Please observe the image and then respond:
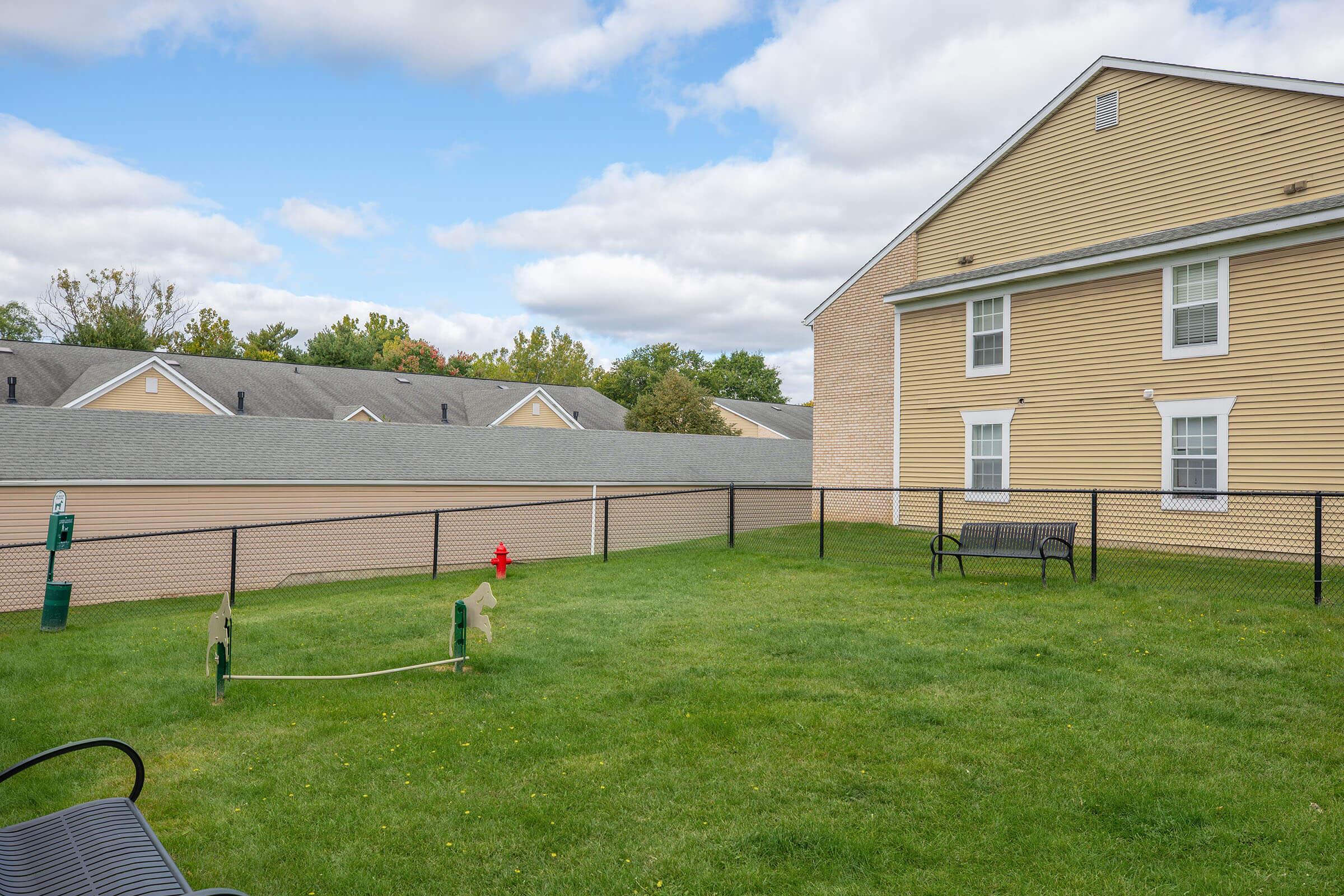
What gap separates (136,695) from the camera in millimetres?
6816

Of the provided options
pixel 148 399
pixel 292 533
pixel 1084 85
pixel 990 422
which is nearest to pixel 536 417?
pixel 148 399

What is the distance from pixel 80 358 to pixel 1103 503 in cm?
3722

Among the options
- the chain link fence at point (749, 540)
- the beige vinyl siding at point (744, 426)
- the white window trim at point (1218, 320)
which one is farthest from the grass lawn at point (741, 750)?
the beige vinyl siding at point (744, 426)

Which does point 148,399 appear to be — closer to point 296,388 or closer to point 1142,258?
point 296,388

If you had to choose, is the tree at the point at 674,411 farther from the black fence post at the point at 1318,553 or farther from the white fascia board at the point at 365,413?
the black fence post at the point at 1318,553

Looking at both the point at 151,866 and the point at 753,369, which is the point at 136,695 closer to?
the point at 151,866

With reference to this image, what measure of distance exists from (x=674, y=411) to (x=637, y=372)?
30.8m

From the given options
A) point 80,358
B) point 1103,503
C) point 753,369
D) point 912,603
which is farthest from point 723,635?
point 753,369

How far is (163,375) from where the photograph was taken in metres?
29.7

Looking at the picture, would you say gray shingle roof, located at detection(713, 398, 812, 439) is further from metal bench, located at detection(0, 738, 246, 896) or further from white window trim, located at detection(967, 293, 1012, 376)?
metal bench, located at detection(0, 738, 246, 896)

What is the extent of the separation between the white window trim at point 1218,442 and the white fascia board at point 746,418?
36.9 m

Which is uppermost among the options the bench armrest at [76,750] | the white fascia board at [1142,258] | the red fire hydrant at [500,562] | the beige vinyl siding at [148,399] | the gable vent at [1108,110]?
the gable vent at [1108,110]

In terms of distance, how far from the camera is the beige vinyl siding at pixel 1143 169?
1408 cm

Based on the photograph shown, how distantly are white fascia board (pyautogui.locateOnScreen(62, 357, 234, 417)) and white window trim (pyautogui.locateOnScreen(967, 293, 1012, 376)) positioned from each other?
76.2ft
